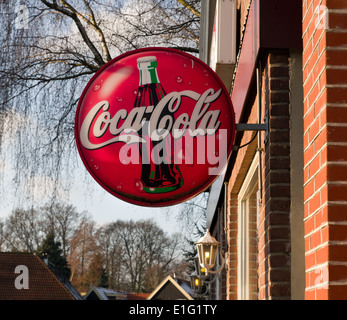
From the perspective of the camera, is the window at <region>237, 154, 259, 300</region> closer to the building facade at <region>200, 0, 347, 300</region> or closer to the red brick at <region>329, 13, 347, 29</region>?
the building facade at <region>200, 0, 347, 300</region>

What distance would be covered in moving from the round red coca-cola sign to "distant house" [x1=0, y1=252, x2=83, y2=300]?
30.6 meters

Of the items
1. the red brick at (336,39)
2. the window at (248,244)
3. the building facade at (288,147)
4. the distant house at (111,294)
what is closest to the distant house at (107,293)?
the distant house at (111,294)

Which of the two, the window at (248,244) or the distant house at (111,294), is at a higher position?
the distant house at (111,294)

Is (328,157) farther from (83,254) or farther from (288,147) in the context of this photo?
(83,254)

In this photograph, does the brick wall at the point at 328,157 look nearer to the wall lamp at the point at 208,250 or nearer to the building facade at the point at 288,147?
the building facade at the point at 288,147

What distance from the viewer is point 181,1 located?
383 inches

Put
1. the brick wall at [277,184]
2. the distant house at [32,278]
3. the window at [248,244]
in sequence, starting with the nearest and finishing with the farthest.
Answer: the brick wall at [277,184]
the window at [248,244]
the distant house at [32,278]

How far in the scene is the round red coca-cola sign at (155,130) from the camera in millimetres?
3166

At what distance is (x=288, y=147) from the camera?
3.48 meters

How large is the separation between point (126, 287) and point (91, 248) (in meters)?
4.45

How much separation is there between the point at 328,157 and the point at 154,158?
116cm

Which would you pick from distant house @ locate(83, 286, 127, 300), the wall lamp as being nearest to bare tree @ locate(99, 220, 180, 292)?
distant house @ locate(83, 286, 127, 300)

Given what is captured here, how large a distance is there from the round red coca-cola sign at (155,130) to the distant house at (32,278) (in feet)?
100

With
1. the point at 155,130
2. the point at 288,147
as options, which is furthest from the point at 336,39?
the point at 288,147
